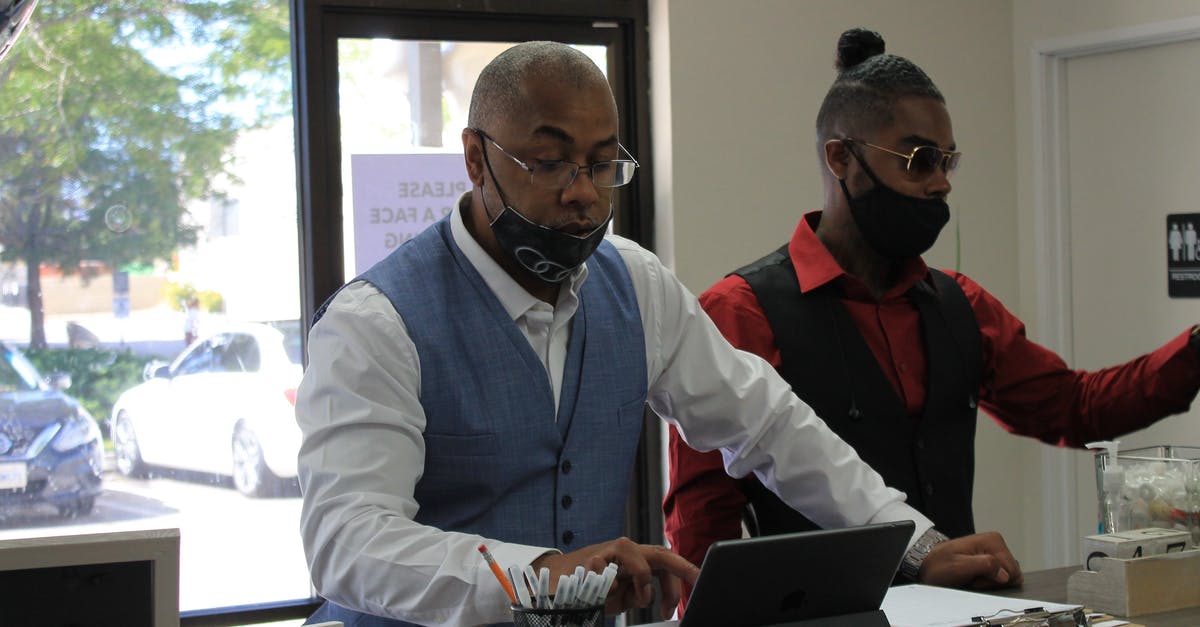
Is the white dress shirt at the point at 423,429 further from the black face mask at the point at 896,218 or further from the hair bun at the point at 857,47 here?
the hair bun at the point at 857,47

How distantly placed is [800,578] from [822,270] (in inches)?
38.7

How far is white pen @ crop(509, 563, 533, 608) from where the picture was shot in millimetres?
1203

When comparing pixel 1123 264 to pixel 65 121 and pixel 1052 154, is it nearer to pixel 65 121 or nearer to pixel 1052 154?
pixel 1052 154

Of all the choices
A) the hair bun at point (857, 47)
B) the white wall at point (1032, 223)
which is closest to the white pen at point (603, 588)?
the hair bun at point (857, 47)

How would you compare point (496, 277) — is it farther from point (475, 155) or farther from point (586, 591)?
point (586, 591)

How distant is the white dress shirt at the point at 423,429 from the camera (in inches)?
58.2

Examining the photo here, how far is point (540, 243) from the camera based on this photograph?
5.80ft

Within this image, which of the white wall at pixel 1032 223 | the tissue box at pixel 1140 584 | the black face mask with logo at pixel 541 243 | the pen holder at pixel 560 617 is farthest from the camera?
the white wall at pixel 1032 223

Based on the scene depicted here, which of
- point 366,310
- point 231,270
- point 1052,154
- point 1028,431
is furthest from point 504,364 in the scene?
point 1052,154

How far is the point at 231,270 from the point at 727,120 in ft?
4.84

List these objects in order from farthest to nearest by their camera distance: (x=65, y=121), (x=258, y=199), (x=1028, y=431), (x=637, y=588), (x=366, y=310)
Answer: (x=258, y=199) → (x=65, y=121) → (x=1028, y=431) → (x=366, y=310) → (x=637, y=588)

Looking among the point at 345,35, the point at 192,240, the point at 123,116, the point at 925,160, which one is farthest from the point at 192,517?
the point at 925,160

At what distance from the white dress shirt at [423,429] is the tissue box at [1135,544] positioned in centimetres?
24

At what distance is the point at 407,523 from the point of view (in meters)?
1.50
